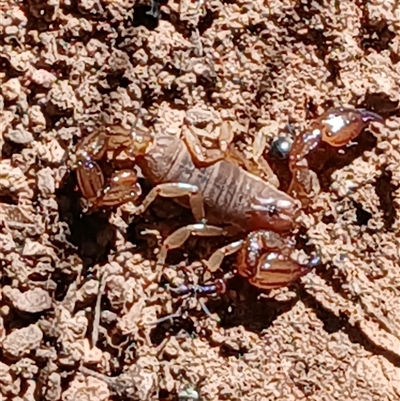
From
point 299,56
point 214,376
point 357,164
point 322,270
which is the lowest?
point 214,376

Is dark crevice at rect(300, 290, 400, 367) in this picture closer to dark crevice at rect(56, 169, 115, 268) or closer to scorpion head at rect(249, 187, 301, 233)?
scorpion head at rect(249, 187, 301, 233)

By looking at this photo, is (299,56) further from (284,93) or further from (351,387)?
(351,387)

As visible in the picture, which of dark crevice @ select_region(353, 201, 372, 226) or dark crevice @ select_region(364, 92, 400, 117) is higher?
dark crevice @ select_region(364, 92, 400, 117)

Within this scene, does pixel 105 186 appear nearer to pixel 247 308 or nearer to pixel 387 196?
pixel 247 308

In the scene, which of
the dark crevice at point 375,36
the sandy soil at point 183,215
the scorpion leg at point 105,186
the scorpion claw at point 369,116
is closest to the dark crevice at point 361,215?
the sandy soil at point 183,215

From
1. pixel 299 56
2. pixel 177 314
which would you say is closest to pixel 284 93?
pixel 299 56

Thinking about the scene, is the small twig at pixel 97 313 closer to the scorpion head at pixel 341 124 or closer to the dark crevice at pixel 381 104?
the scorpion head at pixel 341 124

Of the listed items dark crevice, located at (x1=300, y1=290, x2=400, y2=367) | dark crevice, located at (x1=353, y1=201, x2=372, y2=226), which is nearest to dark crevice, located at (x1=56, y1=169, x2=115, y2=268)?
dark crevice, located at (x1=300, y1=290, x2=400, y2=367)
